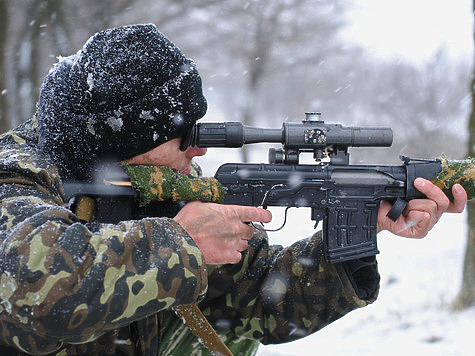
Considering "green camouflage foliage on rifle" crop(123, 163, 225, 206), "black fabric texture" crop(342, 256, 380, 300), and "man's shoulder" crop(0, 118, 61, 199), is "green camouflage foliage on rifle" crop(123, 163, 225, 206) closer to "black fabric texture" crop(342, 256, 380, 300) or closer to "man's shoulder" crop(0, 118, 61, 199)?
"man's shoulder" crop(0, 118, 61, 199)

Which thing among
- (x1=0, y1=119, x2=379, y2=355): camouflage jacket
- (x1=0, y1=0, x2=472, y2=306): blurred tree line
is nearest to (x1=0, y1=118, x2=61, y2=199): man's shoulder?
(x1=0, y1=119, x2=379, y2=355): camouflage jacket

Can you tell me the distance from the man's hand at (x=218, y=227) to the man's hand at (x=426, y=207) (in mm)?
802

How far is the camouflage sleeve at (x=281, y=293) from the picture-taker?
8.02ft

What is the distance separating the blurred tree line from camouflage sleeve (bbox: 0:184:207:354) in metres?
8.05

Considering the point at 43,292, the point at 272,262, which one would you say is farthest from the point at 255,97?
the point at 43,292

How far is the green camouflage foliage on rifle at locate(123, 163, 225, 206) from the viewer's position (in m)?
2.05

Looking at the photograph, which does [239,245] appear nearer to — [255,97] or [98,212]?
[98,212]

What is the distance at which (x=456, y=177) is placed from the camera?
244cm

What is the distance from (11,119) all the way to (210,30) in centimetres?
529

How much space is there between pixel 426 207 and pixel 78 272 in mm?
1605

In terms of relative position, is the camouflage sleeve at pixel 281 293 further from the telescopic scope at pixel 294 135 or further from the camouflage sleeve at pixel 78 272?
the camouflage sleeve at pixel 78 272

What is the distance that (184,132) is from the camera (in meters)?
2.28

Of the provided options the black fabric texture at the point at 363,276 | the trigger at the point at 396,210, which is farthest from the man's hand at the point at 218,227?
the trigger at the point at 396,210

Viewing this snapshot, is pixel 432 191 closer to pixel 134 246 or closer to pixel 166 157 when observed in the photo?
pixel 166 157
